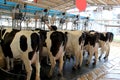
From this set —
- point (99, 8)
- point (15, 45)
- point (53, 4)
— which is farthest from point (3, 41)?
point (99, 8)

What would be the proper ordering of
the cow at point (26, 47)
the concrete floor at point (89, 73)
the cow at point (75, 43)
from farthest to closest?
1. the cow at point (75, 43)
2. the concrete floor at point (89, 73)
3. the cow at point (26, 47)

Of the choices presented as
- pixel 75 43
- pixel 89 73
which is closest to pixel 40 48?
pixel 75 43

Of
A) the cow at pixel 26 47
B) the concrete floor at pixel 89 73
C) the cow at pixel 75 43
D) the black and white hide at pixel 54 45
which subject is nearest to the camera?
the cow at pixel 26 47

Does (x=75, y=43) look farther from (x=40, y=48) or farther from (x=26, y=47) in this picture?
(x=26, y=47)

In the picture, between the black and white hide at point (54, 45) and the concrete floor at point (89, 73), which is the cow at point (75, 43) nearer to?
the concrete floor at point (89, 73)

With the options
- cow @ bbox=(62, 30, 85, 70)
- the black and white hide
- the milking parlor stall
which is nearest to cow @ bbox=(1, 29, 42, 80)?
the milking parlor stall

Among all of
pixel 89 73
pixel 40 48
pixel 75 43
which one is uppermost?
pixel 40 48

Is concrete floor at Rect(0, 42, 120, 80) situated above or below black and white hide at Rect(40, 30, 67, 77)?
below

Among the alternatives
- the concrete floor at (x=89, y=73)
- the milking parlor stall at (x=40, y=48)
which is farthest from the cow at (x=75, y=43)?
the concrete floor at (x=89, y=73)

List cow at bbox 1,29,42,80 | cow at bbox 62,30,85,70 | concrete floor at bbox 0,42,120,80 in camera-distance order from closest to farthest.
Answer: cow at bbox 1,29,42,80 → concrete floor at bbox 0,42,120,80 → cow at bbox 62,30,85,70

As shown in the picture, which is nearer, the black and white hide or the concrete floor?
the black and white hide

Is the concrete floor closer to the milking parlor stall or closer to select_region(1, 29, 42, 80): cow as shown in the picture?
the milking parlor stall

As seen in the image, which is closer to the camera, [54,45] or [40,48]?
[40,48]

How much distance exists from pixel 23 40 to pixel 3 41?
0.70 meters
